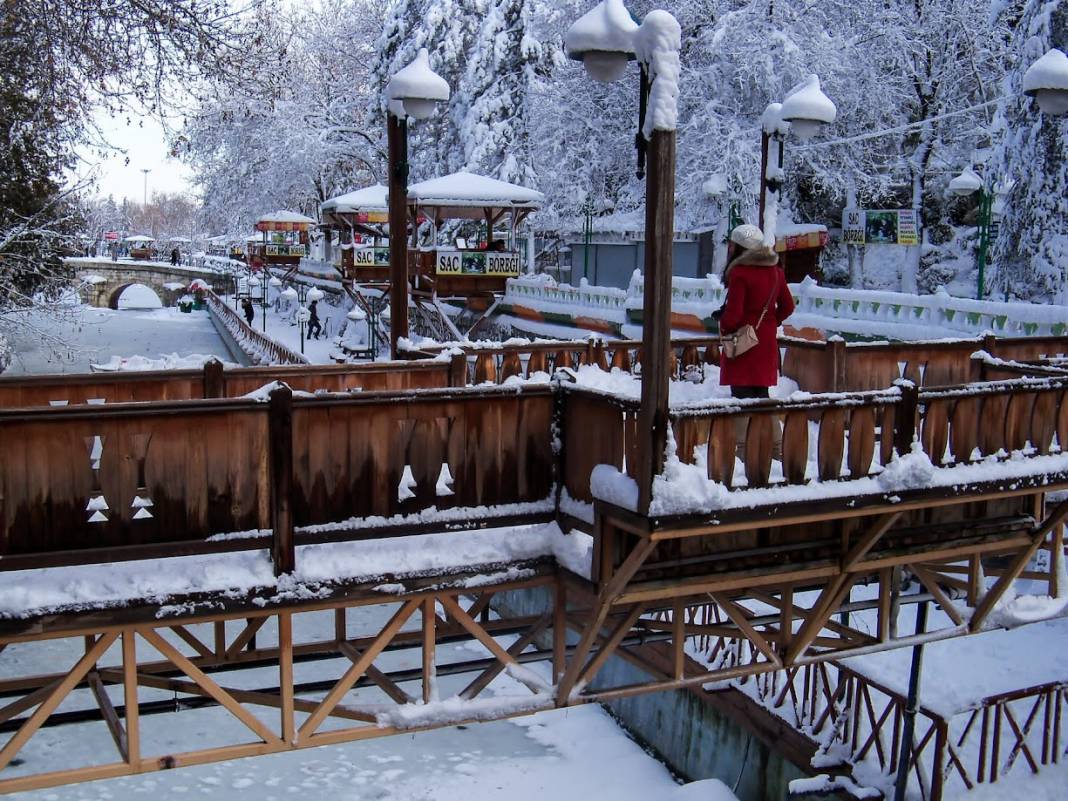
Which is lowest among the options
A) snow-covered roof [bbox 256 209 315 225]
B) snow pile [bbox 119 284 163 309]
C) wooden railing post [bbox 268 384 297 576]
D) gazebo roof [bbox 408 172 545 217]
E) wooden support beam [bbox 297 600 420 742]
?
snow pile [bbox 119 284 163 309]

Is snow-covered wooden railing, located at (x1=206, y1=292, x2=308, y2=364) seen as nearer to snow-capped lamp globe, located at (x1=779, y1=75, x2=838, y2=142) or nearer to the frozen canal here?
the frozen canal

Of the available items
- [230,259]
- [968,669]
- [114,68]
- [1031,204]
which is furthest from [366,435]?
[230,259]

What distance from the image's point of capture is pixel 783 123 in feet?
42.8

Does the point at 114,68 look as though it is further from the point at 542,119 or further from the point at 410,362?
the point at 542,119

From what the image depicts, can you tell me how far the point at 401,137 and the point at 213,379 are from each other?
131 inches

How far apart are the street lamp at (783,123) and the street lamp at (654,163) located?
5.98m

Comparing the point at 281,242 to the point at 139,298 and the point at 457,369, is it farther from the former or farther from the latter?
the point at 139,298

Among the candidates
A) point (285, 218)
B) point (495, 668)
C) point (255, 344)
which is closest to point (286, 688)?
point (495, 668)

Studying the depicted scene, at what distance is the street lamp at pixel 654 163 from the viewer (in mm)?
5531

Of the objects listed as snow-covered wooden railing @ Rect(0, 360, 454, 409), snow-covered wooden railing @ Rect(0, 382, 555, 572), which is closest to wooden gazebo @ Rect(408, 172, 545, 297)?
snow-covered wooden railing @ Rect(0, 360, 454, 409)

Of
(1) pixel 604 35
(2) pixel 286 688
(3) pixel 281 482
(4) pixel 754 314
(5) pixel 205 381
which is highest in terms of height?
(1) pixel 604 35

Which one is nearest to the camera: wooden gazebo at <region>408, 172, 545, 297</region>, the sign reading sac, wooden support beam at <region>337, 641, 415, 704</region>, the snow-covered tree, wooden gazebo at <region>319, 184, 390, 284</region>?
wooden support beam at <region>337, 641, 415, 704</region>

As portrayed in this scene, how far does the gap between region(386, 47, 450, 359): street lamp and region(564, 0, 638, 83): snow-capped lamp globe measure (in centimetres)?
387

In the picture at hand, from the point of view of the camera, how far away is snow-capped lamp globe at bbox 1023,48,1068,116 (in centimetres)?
1131
